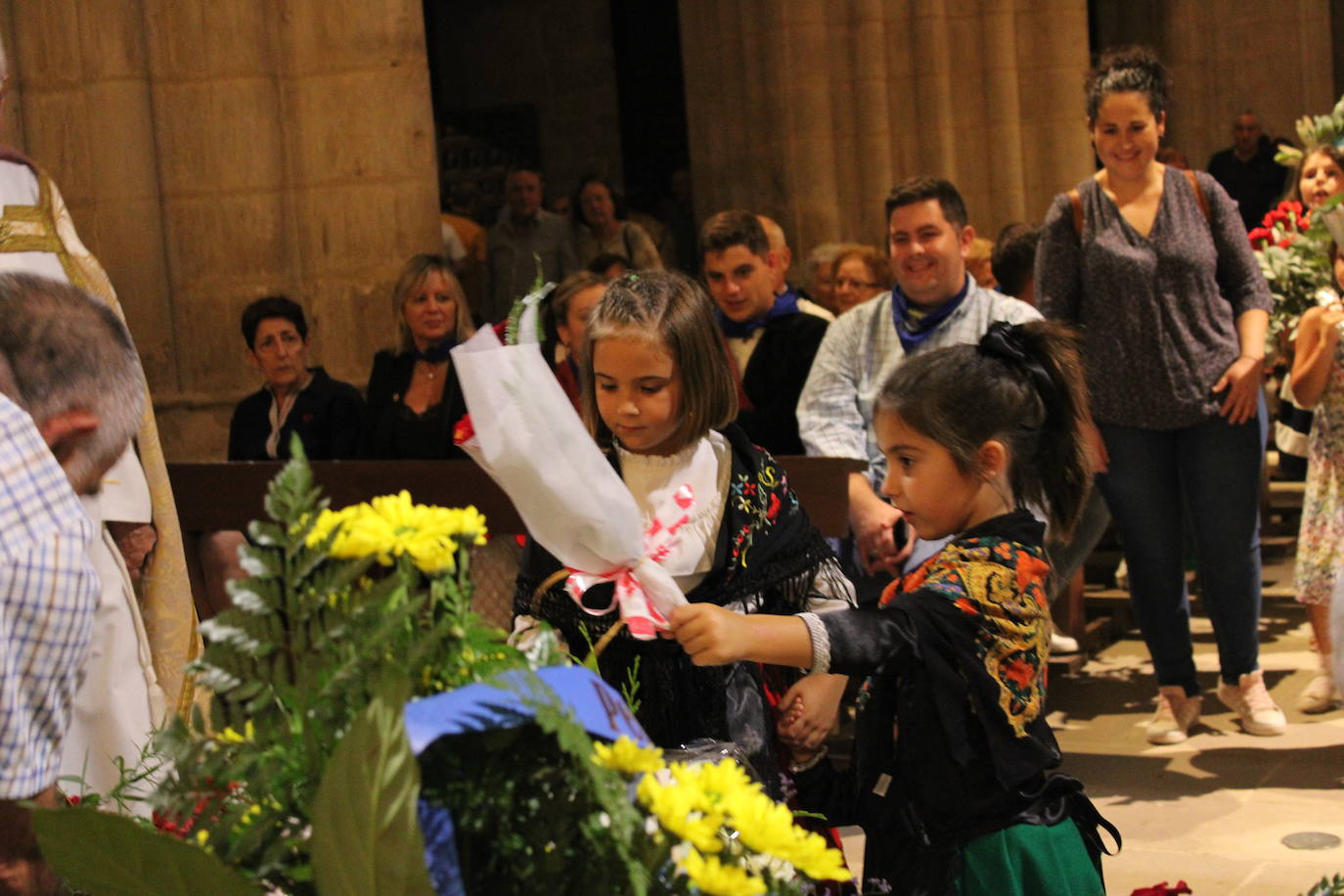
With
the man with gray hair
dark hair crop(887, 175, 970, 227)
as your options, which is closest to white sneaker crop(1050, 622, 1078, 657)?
dark hair crop(887, 175, 970, 227)

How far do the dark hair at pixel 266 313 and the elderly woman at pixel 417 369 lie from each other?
32cm

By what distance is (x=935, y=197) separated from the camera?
4289 millimetres

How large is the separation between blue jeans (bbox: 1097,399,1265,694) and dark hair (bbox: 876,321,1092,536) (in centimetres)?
Result: 246

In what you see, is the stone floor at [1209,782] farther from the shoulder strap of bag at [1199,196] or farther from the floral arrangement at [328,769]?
the floral arrangement at [328,769]

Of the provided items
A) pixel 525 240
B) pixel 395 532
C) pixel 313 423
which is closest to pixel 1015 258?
pixel 313 423

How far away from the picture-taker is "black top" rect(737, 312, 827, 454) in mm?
4816

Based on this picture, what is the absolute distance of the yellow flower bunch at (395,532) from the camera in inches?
45.6

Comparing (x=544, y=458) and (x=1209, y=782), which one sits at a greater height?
(x=544, y=458)

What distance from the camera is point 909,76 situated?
9883mm

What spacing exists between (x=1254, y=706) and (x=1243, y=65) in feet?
34.1

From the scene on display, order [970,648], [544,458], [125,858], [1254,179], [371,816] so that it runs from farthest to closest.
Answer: [1254,179] < [970,648] < [544,458] < [125,858] < [371,816]

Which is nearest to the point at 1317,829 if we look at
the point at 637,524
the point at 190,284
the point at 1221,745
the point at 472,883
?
the point at 1221,745

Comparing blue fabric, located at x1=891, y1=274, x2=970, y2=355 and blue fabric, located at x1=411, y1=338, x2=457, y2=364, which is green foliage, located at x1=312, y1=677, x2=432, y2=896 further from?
blue fabric, located at x1=411, y1=338, x2=457, y2=364

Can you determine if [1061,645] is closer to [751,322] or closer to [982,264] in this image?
[982,264]
